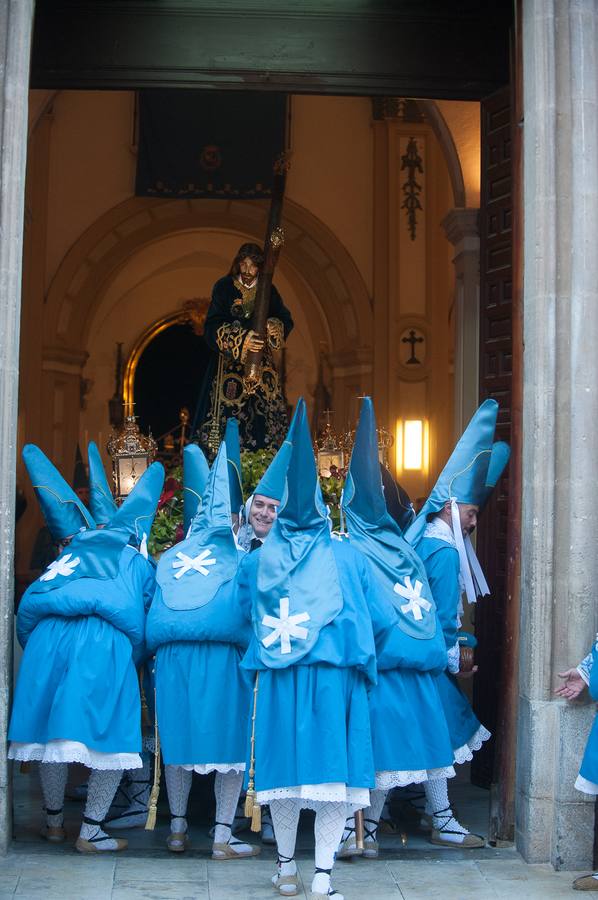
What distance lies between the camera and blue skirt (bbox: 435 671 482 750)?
22.6 feet

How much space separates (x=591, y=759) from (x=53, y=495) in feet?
9.56

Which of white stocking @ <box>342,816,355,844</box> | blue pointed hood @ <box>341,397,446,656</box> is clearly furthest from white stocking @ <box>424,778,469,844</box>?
blue pointed hood @ <box>341,397,446,656</box>

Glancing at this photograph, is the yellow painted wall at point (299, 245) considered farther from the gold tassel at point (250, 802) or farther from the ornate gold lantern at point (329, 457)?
the gold tassel at point (250, 802)

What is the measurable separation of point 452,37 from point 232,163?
6.87 metres

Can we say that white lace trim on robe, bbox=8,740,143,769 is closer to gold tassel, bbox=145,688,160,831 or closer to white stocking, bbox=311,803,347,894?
gold tassel, bbox=145,688,160,831

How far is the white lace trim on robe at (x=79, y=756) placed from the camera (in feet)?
20.3

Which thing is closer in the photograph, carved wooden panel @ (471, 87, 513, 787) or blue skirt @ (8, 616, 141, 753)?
blue skirt @ (8, 616, 141, 753)

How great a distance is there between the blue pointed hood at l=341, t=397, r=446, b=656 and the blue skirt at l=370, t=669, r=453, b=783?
13cm

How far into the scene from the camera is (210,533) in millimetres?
6535

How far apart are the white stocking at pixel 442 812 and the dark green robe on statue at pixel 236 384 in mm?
3910

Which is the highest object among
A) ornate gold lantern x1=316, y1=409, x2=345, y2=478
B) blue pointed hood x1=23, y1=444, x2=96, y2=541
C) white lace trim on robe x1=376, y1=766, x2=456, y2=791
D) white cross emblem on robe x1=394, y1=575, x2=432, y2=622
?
ornate gold lantern x1=316, y1=409, x2=345, y2=478

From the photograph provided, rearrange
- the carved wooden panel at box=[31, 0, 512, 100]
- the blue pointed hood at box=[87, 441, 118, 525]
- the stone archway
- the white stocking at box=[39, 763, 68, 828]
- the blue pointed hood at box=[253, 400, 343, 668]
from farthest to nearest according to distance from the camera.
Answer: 1. the stone archway
2. the carved wooden panel at box=[31, 0, 512, 100]
3. the blue pointed hood at box=[87, 441, 118, 525]
4. the white stocking at box=[39, 763, 68, 828]
5. the blue pointed hood at box=[253, 400, 343, 668]

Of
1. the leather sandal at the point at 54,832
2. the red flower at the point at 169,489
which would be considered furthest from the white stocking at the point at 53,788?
the red flower at the point at 169,489

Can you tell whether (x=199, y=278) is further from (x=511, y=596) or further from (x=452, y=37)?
(x=511, y=596)
